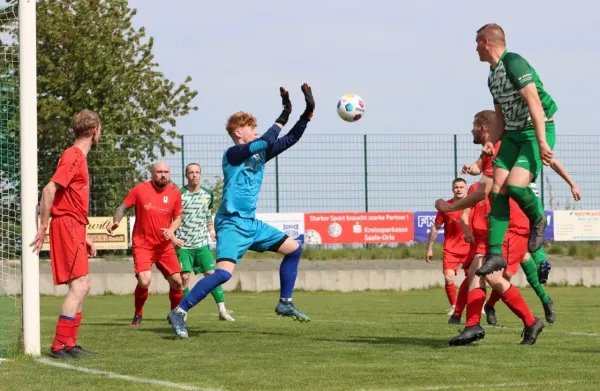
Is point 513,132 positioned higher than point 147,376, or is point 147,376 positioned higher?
point 513,132

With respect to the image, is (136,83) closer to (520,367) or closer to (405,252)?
(405,252)

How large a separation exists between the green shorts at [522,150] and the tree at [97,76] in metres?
23.5

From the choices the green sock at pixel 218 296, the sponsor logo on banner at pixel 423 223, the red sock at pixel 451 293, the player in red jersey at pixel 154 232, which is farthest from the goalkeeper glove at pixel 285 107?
the sponsor logo on banner at pixel 423 223

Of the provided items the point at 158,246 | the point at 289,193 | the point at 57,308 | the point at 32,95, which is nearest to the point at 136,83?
the point at 289,193

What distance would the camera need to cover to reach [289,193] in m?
26.9

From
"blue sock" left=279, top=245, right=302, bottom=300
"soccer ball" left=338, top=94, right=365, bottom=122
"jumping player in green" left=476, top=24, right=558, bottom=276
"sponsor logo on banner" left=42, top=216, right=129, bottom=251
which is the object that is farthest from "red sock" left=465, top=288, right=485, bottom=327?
"sponsor logo on banner" left=42, top=216, right=129, bottom=251

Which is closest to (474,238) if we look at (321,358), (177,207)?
(177,207)

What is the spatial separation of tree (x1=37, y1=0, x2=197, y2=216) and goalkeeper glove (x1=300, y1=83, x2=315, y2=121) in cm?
2128

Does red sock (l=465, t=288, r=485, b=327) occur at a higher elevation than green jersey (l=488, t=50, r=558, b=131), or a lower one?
lower

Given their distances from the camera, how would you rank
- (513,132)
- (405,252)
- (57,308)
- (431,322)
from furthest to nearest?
1. (405,252)
2. (57,308)
3. (431,322)
4. (513,132)

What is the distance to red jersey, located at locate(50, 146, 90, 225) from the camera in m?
9.20

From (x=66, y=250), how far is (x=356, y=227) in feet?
63.0

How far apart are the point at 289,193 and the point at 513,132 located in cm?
1792

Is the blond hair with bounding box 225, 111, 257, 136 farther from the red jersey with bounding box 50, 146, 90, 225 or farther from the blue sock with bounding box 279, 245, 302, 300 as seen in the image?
the red jersey with bounding box 50, 146, 90, 225
